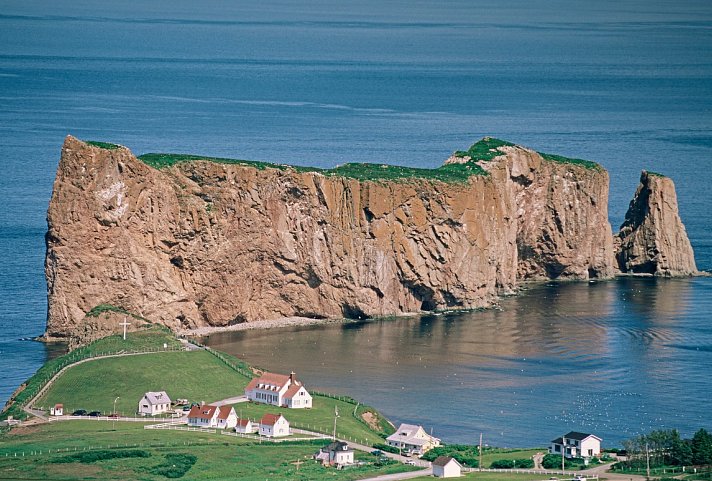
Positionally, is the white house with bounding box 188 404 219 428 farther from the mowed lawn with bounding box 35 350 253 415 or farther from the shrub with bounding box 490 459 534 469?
the shrub with bounding box 490 459 534 469

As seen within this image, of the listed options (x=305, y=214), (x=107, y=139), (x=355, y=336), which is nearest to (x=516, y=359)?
(x=355, y=336)

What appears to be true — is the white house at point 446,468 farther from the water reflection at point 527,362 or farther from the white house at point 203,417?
the white house at point 203,417

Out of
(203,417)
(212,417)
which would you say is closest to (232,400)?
(203,417)

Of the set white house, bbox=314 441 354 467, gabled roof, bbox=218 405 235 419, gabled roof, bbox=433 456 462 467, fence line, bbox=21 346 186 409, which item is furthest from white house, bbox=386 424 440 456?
fence line, bbox=21 346 186 409

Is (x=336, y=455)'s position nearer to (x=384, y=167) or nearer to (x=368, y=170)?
(x=368, y=170)

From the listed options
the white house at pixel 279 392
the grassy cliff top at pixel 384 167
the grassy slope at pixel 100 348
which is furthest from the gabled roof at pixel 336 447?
the grassy cliff top at pixel 384 167

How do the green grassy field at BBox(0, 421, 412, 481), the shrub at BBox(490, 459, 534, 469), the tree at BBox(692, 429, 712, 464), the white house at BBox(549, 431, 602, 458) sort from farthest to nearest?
the white house at BBox(549, 431, 602, 458) < the shrub at BBox(490, 459, 534, 469) < the tree at BBox(692, 429, 712, 464) < the green grassy field at BBox(0, 421, 412, 481)

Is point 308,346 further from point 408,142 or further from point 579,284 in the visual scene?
point 408,142
